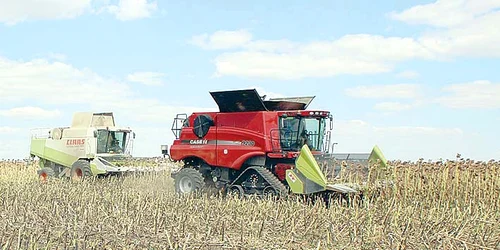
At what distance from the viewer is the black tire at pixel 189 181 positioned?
12836 millimetres

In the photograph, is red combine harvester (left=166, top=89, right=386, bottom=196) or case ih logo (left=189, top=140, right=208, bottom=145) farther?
case ih logo (left=189, top=140, right=208, bottom=145)

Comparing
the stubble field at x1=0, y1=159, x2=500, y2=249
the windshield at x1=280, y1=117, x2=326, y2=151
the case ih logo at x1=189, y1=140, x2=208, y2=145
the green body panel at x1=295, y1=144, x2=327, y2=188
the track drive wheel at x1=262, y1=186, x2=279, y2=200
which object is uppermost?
the windshield at x1=280, y1=117, x2=326, y2=151

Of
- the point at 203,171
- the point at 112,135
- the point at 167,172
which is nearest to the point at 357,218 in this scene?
the point at 203,171

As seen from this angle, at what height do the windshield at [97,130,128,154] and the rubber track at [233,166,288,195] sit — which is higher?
the windshield at [97,130,128,154]

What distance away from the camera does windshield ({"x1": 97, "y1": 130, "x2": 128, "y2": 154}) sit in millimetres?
18531

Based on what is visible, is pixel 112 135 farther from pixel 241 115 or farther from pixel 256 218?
pixel 256 218

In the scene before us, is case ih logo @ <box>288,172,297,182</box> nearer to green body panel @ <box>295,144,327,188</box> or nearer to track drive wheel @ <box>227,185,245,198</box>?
green body panel @ <box>295,144,327,188</box>

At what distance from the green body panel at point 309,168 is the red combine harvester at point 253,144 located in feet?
0.08

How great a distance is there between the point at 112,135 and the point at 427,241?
13.8 meters

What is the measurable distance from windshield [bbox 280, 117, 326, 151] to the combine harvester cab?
261 inches

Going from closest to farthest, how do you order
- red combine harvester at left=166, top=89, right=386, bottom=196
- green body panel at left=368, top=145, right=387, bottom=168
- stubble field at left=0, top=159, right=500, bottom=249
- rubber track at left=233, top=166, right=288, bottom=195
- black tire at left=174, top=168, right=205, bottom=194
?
stubble field at left=0, top=159, right=500, bottom=249
rubber track at left=233, top=166, right=288, bottom=195
red combine harvester at left=166, top=89, right=386, bottom=196
green body panel at left=368, top=145, right=387, bottom=168
black tire at left=174, top=168, right=205, bottom=194

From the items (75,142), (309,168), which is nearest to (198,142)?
(309,168)

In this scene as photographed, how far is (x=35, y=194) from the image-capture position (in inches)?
452

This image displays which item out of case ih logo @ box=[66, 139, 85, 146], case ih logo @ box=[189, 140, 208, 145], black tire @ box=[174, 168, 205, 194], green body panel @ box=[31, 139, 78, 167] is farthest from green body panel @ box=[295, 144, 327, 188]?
green body panel @ box=[31, 139, 78, 167]
